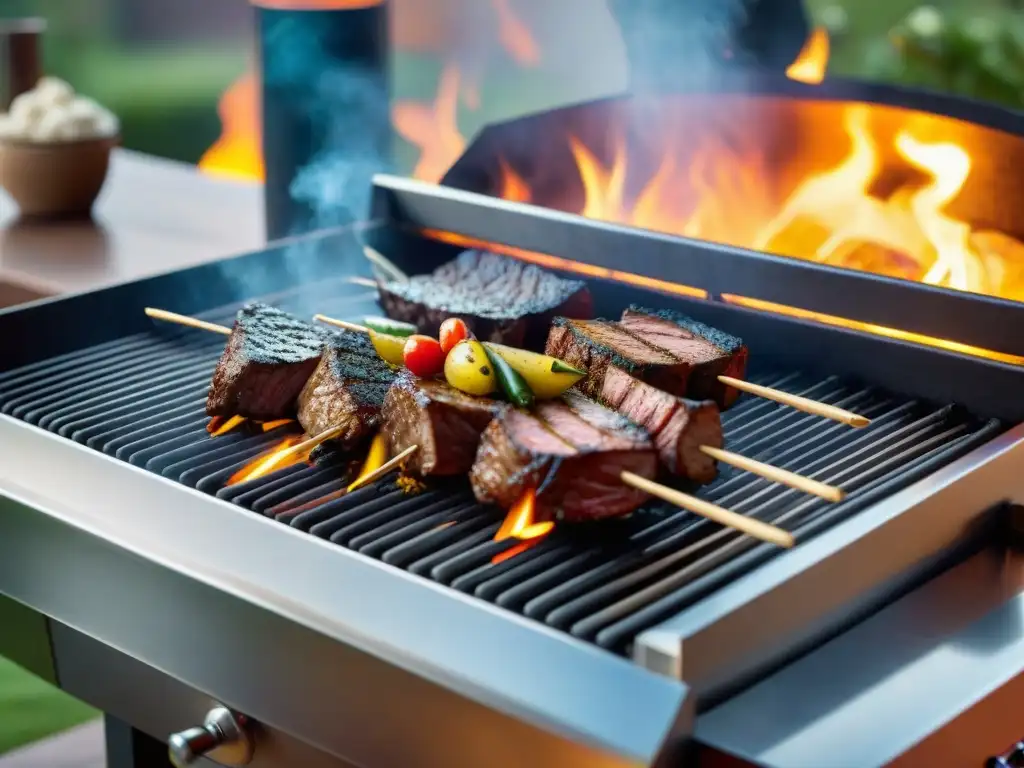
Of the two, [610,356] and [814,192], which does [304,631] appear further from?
[814,192]

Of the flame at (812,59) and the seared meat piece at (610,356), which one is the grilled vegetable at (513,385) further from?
the flame at (812,59)

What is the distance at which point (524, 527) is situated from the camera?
6.03 ft

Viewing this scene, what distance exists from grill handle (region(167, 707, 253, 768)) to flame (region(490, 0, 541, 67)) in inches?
150

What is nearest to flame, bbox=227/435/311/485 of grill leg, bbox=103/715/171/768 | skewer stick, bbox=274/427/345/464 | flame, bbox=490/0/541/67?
skewer stick, bbox=274/427/345/464

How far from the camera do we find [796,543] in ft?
5.82

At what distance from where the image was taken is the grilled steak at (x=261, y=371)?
2186mm

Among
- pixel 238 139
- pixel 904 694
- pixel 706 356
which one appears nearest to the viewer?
pixel 904 694

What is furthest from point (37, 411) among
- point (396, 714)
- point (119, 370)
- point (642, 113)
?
point (642, 113)

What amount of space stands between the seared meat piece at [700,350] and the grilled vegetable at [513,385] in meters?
0.29

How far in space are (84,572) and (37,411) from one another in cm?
42

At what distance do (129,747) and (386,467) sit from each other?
2.60 feet

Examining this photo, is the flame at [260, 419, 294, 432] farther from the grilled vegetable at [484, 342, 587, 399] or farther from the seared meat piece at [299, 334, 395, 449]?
the grilled vegetable at [484, 342, 587, 399]

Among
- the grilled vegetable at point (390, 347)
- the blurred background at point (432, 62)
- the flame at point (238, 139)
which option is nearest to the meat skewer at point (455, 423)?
the grilled vegetable at point (390, 347)

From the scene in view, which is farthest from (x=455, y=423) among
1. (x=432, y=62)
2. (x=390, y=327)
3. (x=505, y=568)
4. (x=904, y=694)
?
(x=432, y=62)
